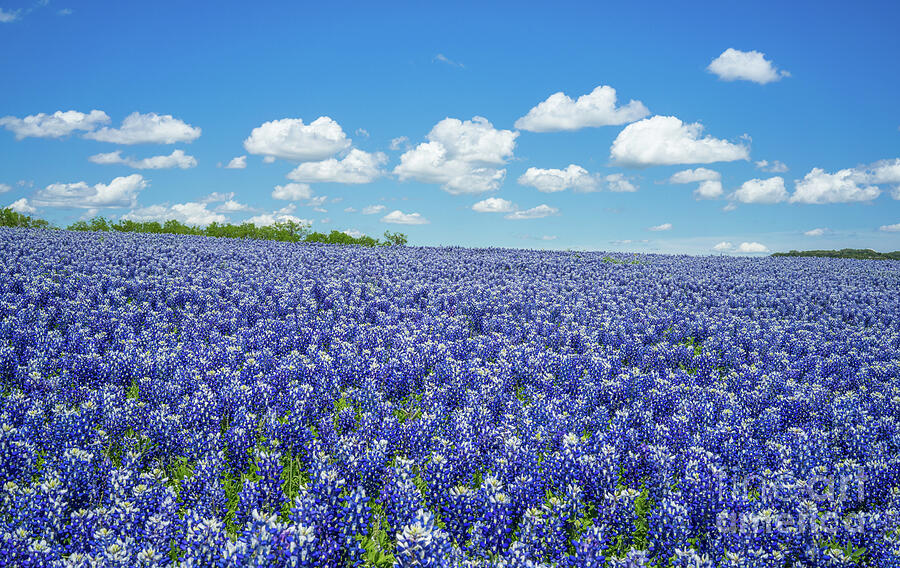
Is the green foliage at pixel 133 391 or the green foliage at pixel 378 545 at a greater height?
the green foliage at pixel 133 391

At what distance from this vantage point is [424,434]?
5.68 metres

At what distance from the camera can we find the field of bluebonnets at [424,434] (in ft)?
13.0

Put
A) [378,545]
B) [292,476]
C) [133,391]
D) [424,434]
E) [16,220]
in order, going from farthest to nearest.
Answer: [16,220], [133,391], [424,434], [292,476], [378,545]

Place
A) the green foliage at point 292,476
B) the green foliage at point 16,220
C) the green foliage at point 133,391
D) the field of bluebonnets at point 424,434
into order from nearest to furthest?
the field of bluebonnets at point 424,434
the green foliage at point 292,476
the green foliage at point 133,391
the green foliage at point 16,220

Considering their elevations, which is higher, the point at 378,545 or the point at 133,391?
the point at 133,391

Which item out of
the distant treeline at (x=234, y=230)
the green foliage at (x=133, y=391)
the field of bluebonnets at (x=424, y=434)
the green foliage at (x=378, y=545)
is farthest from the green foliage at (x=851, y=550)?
the distant treeline at (x=234, y=230)

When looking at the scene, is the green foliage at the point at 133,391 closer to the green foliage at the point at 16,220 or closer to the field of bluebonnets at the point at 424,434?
the field of bluebonnets at the point at 424,434

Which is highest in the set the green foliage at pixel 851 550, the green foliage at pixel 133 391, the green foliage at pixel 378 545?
the green foliage at pixel 133 391

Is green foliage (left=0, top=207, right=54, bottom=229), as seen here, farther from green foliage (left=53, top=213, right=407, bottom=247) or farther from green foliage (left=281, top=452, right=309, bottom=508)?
green foliage (left=281, top=452, right=309, bottom=508)

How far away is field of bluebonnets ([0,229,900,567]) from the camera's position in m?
3.97

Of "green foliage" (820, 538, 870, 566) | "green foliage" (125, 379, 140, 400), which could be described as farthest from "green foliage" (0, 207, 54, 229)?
"green foliage" (820, 538, 870, 566)

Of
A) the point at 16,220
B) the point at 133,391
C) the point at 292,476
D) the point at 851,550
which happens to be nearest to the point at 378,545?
the point at 292,476

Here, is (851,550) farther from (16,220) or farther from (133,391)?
(16,220)

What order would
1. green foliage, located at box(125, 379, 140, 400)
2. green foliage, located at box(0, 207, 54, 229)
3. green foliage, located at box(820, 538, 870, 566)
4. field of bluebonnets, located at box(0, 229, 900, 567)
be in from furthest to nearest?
green foliage, located at box(0, 207, 54, 229) → green foliage, located at box(125, 379, 140, 400) → green foliage, located at box(820, 538, 870, 566) → field of bluebonnets, located at box(0, 229, 900, 567)
